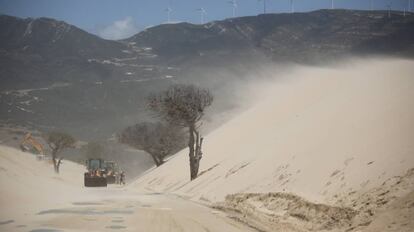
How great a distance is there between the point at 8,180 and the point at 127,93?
159883 millimetres

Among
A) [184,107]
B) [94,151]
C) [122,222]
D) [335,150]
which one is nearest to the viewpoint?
[122,222]

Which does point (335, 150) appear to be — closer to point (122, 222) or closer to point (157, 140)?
point (122, 222)

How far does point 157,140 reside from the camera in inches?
2965

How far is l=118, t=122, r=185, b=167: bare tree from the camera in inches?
2904

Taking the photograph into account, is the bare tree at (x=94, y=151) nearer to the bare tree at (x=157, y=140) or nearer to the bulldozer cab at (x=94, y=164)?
the bare tree at (x=157, y=140)

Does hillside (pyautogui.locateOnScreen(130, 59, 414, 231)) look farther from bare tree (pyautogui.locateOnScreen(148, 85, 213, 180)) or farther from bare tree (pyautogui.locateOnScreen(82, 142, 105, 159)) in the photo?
A: bare tree (pyautogui.locateOnScreen(82, 142, 105, 159))

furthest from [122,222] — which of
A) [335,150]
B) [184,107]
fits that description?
[184,107]

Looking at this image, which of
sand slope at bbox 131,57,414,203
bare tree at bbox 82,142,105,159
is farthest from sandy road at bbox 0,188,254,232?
bare tree at bbox 82,142,105,159

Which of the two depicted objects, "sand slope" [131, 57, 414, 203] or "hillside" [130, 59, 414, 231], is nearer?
"hillside" [130, 59, 414, 231]

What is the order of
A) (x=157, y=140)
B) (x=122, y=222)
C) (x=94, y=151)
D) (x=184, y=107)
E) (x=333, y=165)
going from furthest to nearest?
1. (x=94, y=151)
2. (x=157, y=140)
3. (x=184, y=107)
4. (x=333, y=165)
5. (x=122, y=222)

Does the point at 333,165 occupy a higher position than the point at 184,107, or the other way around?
the point at 184,107

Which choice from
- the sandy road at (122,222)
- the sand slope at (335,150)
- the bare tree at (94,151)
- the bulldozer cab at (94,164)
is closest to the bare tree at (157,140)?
the bulldozer cab at (94,164)

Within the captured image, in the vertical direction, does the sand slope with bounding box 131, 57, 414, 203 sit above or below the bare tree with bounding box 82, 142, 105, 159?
above

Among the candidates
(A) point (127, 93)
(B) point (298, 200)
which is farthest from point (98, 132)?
(B) point (298, 200)
